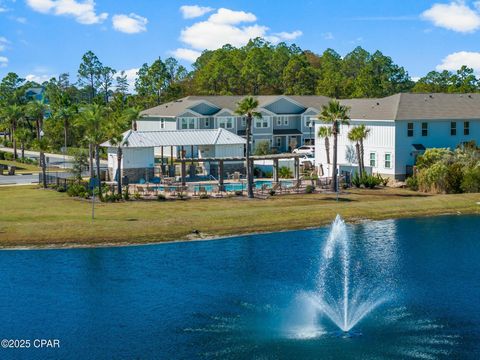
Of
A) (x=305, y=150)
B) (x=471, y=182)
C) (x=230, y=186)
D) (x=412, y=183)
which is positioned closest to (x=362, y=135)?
(x=412, y=183)

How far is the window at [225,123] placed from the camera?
111 meters

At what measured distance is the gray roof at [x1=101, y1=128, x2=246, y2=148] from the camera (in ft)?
274

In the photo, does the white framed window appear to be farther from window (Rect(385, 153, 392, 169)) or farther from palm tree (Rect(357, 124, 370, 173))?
palm tree (Rect(357, 124, 370, 173))

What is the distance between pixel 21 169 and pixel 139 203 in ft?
120

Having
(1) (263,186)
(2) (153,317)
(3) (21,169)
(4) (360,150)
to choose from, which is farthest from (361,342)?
(3) (21,169)

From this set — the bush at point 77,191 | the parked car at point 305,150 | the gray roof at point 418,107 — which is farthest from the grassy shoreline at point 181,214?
the parked car at point 305,150

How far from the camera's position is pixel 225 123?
367 ft

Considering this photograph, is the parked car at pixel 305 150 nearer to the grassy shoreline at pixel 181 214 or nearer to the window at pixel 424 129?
the window at pixel 424 129

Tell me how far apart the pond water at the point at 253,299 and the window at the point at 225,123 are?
57.5m

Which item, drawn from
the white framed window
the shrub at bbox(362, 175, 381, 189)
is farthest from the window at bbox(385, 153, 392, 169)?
the shrub at bbox(362, 175, 381, 189)

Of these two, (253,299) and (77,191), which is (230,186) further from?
(253,299)

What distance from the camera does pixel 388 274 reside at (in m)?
44.6

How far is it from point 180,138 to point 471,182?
32791 millimetres

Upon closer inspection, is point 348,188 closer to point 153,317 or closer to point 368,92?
point 153,317
